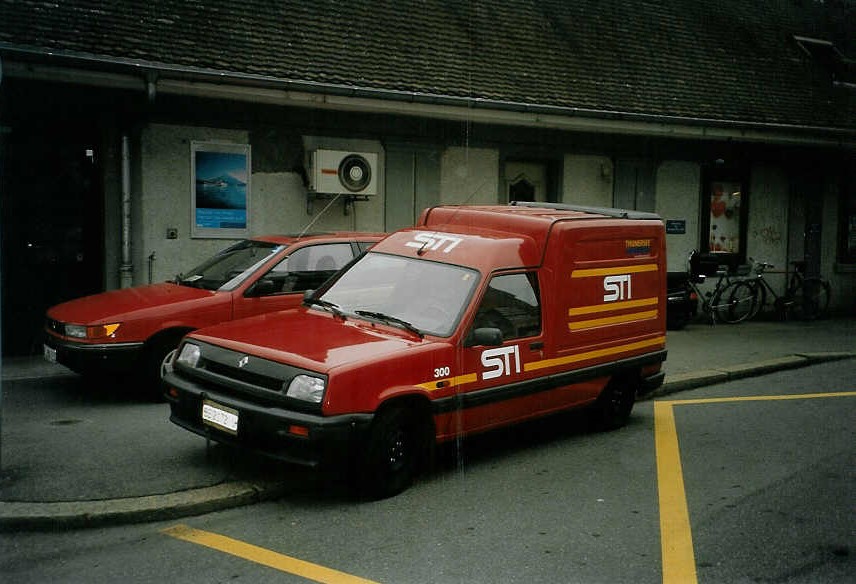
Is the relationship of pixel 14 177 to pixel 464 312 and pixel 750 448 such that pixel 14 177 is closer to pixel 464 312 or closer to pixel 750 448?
pixel 464 312

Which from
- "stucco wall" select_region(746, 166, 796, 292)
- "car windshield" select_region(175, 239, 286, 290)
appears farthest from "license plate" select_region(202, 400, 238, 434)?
"stucco wall" select_region(746, 166, 796, 292)

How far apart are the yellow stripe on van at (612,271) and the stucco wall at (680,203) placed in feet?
26.3

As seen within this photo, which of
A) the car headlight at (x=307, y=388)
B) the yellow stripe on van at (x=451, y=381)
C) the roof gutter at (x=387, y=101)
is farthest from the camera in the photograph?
the roof gutter at (x=387, y=101)

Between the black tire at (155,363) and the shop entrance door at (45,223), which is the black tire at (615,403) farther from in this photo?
the shop entrance door at (45,223)

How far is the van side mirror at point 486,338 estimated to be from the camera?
607cm

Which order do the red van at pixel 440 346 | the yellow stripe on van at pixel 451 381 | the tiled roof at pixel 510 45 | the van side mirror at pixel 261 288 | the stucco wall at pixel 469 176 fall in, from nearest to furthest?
1. the red van at pixel 440 346
2. the yellow stripe on van at pixel 451 381
3. the van side mirror at pixel 261 288
4. the tiled roof at pixel 510 45
5. the stucco wall at pixel 469 176

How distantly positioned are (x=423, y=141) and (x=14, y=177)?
563 cm

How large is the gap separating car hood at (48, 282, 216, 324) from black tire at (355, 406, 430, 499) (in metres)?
3.23

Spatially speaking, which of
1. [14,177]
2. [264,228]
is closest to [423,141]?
[264,228]

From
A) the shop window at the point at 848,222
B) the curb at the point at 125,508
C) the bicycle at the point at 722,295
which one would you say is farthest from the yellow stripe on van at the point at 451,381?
the shop window at the point at 848,222

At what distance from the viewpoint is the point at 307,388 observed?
5406 mm

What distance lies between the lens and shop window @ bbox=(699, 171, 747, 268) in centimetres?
1638

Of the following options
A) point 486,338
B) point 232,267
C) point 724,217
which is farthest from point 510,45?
point 486,338

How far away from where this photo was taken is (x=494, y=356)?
21.0 ft
